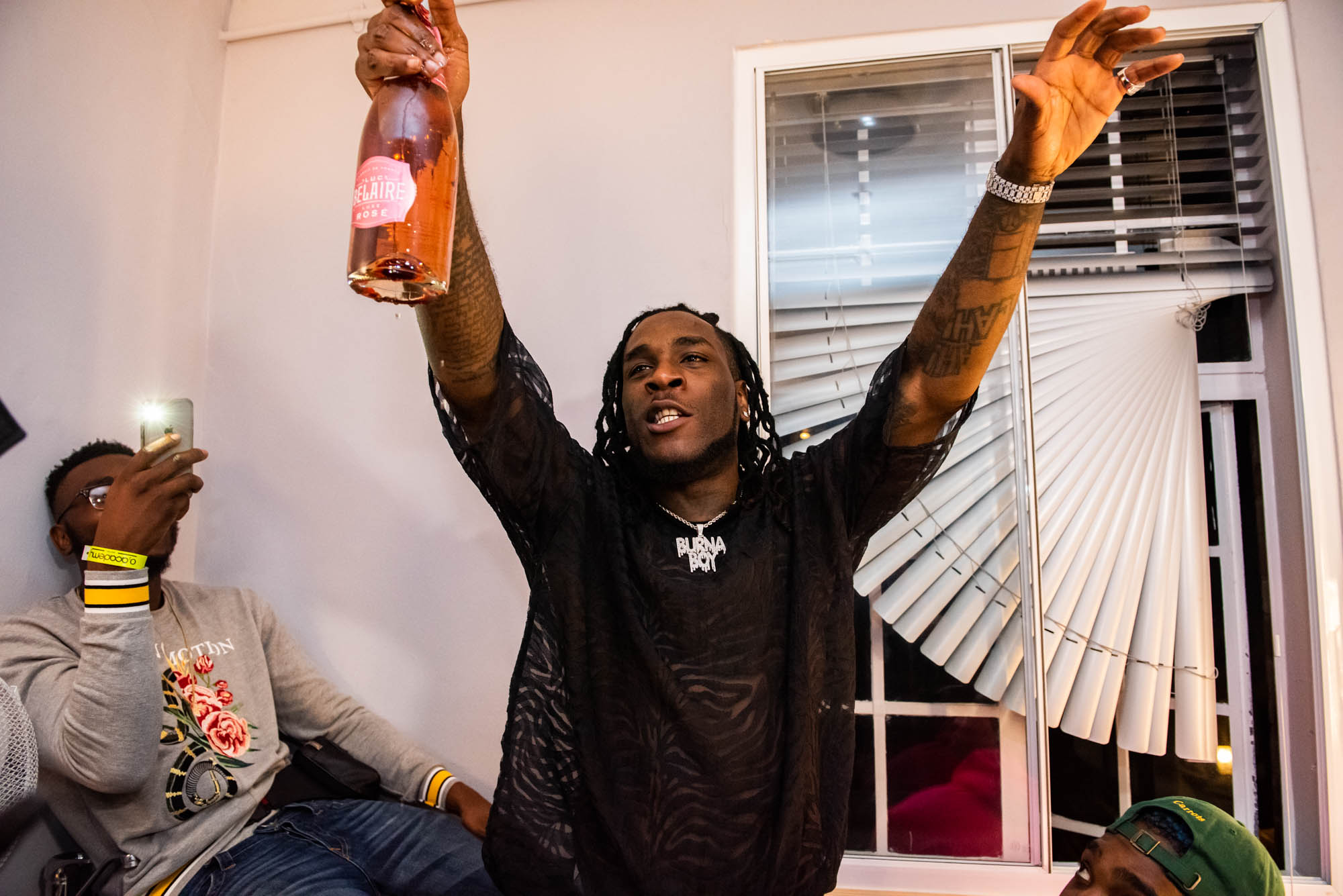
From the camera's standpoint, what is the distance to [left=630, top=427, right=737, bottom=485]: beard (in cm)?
Result: 125

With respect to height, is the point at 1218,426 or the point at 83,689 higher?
the point at 1218,426

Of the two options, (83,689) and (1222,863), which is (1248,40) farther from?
(83,689)

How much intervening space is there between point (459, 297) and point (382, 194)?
26 centimetres

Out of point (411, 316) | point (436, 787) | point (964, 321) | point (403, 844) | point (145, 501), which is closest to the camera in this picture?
point (964, 321)

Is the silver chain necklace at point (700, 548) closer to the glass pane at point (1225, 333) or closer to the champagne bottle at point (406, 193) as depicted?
the champagne bottle at point (406, 193)

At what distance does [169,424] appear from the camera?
58.4 inches

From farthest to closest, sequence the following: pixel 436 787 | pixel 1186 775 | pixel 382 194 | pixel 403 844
A: 1. pixel 1186 775
2. pixel 436 787
3. pixel 403 844
4. pixel 382 194

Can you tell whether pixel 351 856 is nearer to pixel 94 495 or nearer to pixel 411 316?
pixel 94 495

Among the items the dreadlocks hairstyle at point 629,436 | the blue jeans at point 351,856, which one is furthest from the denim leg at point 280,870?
the dreadlocks hairstyle at point 629,436

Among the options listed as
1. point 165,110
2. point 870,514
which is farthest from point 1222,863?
point 165,110

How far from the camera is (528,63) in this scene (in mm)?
2094

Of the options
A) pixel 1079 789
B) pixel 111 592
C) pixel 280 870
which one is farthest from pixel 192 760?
pixel 1079 789

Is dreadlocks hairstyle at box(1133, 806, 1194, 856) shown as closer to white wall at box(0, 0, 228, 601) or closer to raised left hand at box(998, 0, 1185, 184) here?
raised left hand at box(998, 0, 1185, 184)

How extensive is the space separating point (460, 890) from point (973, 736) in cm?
116
